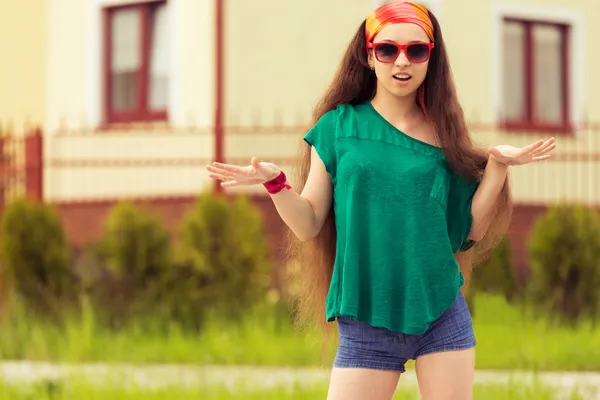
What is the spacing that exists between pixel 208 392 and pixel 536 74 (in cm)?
945

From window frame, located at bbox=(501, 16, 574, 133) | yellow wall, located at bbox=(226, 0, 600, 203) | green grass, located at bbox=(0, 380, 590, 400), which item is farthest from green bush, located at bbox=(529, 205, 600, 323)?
green grass, located at bbox=(0, 380, 590, 400)

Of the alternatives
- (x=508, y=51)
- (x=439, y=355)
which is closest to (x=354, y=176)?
(x=439, y=355)

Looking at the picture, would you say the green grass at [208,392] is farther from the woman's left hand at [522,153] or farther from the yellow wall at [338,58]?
the yellow wall at [338,58]

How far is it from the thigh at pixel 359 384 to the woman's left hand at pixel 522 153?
27.8 inches

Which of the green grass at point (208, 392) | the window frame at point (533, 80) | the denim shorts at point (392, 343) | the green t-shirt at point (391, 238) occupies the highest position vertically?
the window frame at point (533, 80)

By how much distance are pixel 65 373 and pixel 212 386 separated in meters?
1.35

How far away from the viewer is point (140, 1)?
13.4 metres

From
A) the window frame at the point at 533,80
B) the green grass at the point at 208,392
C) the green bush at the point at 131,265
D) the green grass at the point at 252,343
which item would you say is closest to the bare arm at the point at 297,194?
the green grass at the point at 208,392

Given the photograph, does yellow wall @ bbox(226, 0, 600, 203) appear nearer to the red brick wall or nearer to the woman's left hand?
Result: the red brick wall

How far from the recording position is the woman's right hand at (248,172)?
3.13 meters

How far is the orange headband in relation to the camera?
3289mm

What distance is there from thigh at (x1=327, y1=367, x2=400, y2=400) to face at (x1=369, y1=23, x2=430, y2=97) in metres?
0.82

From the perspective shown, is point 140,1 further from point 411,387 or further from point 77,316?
point 411,387

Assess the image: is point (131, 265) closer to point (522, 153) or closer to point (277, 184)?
point (277, 184)
